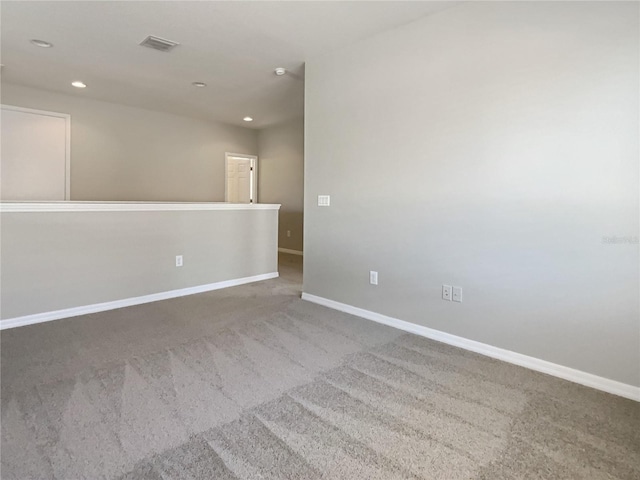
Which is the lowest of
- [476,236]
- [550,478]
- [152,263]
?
[550,478]

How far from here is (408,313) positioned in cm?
295

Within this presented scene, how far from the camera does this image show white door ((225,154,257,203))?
7.27m

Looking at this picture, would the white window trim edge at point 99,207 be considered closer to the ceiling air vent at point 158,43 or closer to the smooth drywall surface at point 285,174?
the ceiling air vent at point 158,43

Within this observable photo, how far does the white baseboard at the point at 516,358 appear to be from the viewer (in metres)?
2.00

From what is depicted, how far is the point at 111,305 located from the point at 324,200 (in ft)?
7.86

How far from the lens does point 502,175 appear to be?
2357 mm

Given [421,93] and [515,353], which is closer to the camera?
[515,353]

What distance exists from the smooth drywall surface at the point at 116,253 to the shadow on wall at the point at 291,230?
6.86 feet

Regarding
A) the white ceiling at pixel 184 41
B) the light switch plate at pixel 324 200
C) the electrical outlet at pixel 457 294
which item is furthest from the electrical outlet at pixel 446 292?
the white ceiling at pixel 184 41

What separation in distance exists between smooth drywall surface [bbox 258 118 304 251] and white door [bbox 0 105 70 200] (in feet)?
11.2

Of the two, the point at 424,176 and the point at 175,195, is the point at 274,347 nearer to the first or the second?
the point at 424,176

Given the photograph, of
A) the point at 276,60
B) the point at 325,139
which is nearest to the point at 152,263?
the point at 325,139

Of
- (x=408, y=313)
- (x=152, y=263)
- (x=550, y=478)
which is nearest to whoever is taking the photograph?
Answer: (x=550, y=478)

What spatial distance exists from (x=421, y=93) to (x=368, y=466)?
8.38 ft
